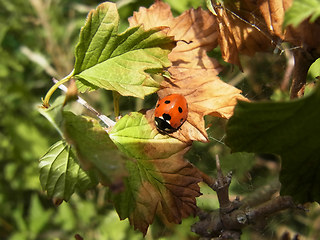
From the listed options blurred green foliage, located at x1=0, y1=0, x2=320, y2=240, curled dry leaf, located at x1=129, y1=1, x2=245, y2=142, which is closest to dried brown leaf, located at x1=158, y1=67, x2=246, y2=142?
curled dry leaf, located at x1=129, y1=1, x2=245, y2=142

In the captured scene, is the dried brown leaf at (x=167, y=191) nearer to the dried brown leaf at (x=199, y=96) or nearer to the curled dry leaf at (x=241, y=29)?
the dried brown leaf at (x=199, y=96)

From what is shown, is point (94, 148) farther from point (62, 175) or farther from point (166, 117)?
point (166, 117)

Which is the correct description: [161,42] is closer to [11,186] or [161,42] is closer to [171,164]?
[171,164]

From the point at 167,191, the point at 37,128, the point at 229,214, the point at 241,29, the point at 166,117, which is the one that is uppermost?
the point at 241,29

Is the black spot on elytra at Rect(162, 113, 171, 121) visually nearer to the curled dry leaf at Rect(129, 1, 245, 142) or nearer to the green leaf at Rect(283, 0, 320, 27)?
the curled dry leaf at Rect(129, 1, 245, 142)

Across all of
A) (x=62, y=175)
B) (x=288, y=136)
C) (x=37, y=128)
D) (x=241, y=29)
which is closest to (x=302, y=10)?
(x=288, y=136)
